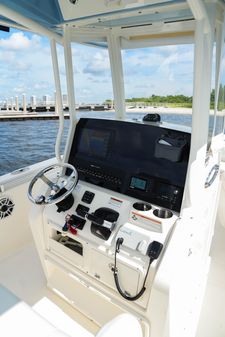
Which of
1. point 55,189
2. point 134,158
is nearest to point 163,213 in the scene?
point 134,158

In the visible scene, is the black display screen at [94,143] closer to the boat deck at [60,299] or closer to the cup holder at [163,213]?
the cup holder at [163,213]

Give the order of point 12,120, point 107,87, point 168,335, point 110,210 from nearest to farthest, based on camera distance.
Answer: point 168,335, point 110,210, point 107,87, point 12,120

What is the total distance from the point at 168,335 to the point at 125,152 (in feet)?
3.30

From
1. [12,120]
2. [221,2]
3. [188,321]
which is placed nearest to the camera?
[221,2]

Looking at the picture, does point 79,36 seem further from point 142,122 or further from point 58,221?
point 58,221

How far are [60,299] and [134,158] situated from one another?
3.73 feet

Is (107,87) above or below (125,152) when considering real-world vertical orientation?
above

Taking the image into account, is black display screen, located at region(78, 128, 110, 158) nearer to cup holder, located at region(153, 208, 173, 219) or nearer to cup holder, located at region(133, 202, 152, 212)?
cup holder, located at region(133, 202, 152, 212)

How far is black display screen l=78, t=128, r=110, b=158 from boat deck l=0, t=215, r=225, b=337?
3.50 ft

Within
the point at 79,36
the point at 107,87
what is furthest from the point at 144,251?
the point at 107,87

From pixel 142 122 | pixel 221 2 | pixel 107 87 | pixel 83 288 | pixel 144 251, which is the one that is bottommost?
pixel 83 288

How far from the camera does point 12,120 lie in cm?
1205

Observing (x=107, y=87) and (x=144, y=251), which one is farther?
(x=107, y=87)

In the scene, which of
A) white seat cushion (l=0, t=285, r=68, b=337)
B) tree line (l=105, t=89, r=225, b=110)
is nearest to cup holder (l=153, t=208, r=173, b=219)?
white seat cushion (l=0, t=285, r=68, b=337)
